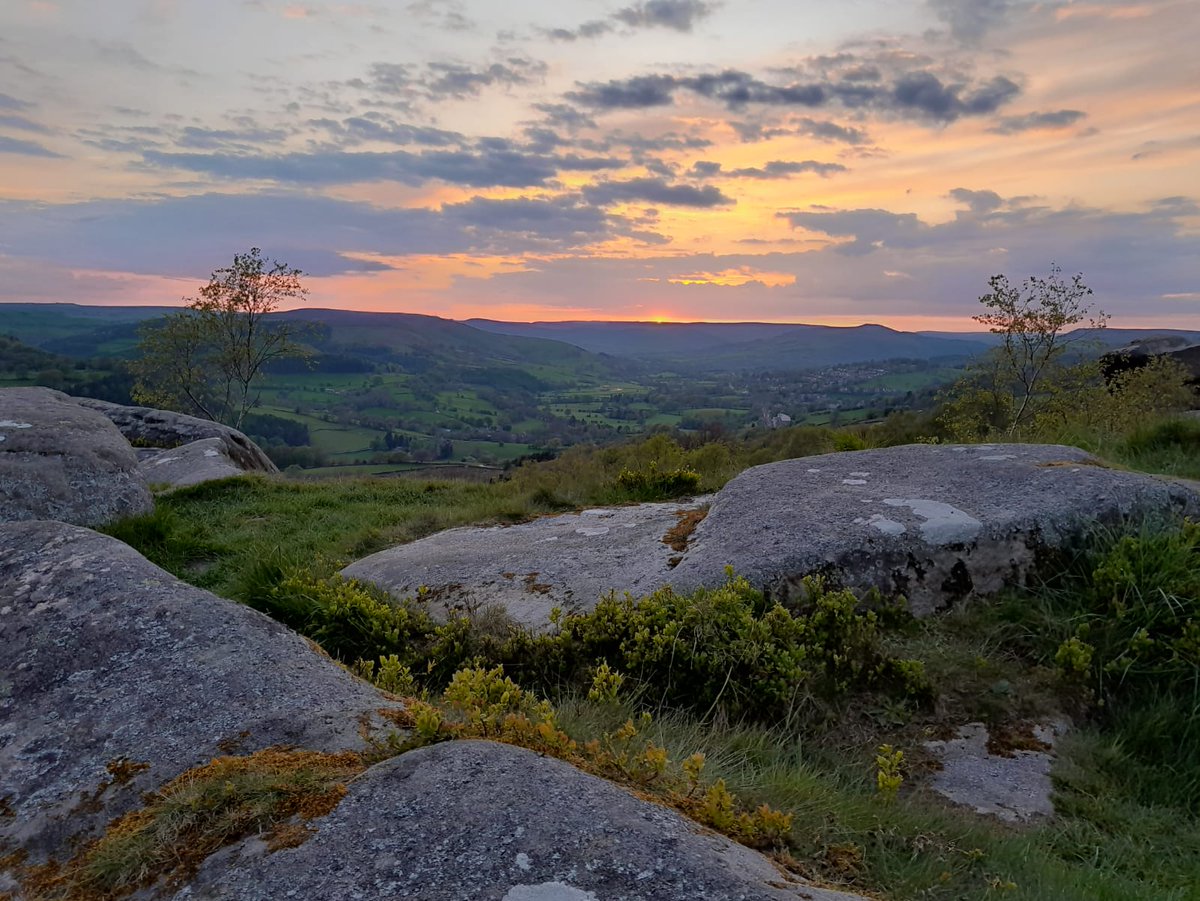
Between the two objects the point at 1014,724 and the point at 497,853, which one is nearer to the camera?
the point at 497,853

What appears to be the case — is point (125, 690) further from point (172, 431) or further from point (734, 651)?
point (172, 431)

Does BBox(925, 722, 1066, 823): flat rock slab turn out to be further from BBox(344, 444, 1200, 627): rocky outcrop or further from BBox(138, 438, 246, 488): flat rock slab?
BBox(138, 438, 246, 488): flat rock slab

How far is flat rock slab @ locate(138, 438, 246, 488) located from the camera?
55.6ft

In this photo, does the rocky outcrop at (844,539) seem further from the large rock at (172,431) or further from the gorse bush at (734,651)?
the large rock at (172,431)

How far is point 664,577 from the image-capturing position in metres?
6.48

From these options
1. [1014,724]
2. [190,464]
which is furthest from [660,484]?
[190,464]

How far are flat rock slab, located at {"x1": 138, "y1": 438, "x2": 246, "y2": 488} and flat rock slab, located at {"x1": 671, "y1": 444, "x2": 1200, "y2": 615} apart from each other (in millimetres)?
13335

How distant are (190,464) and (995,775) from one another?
1843 cm

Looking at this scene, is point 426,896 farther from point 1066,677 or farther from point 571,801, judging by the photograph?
point 1066,677

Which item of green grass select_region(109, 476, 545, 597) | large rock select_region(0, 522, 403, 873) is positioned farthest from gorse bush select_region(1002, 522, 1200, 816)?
green grass select_region(109, 476, 545, 597)

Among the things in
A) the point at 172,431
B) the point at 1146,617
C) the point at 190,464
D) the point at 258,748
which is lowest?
the point at 190,464

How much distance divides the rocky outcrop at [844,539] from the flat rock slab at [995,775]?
4.43ft

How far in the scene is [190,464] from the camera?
59.3 feet

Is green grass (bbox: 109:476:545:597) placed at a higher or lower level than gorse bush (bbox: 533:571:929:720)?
lower
